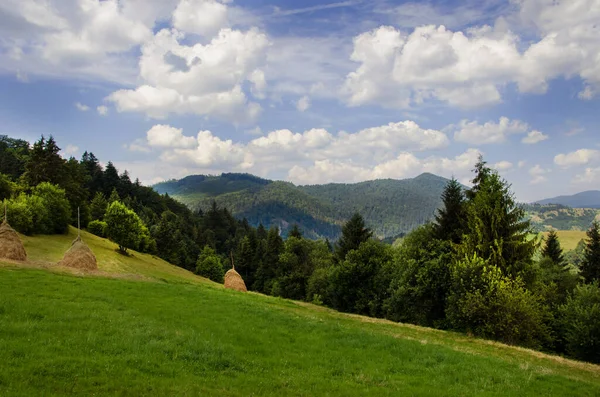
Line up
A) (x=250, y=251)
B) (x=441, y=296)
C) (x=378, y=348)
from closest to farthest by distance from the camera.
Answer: (x=378, y=348) → (x=441, y=296) → (x=250, y=251)

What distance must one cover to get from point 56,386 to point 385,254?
54796mm

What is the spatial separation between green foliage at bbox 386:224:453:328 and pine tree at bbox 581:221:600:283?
38.4 metres

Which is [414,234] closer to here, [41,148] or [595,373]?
[595,373]

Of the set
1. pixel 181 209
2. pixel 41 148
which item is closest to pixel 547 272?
pixel 41 148

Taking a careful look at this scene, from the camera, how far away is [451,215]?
4306 centimetres

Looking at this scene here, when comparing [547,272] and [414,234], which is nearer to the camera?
[414,234]

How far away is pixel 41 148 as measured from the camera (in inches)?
3169

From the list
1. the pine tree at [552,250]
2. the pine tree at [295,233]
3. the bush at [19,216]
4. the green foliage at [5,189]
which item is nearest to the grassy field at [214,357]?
the bush at [19,216]

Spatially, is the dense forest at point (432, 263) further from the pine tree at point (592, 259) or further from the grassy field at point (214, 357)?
the grassy field at point (214, 357)

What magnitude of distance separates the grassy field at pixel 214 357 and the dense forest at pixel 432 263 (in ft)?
31.8

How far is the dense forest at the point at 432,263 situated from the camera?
33094 millimetres

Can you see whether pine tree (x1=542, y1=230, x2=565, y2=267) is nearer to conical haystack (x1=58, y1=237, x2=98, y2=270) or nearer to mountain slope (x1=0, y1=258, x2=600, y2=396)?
mountain slope (x1=0, y1=258, x2=600, y2=396)

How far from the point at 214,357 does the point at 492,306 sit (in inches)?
1027

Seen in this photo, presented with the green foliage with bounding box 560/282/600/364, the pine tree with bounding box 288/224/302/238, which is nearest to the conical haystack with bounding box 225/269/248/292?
the pine tree with bounding box 288/224/302/238
